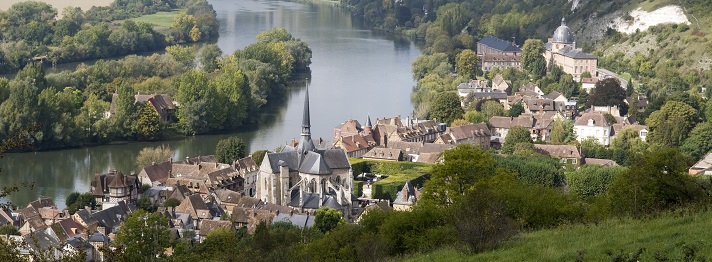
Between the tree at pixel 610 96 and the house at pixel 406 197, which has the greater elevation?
the tree at pixel 610 96

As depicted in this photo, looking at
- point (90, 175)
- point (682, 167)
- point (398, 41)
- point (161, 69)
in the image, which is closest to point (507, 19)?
point (398, 41)

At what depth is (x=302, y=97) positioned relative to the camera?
50.8 meters

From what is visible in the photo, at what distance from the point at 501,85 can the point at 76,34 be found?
2529 centimetres

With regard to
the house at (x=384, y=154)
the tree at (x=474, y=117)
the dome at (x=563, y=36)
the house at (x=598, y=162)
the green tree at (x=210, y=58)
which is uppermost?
the dome at (x=563, y=36)

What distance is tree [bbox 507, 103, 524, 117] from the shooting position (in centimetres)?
4388

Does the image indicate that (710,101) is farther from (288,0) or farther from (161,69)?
(288,0)

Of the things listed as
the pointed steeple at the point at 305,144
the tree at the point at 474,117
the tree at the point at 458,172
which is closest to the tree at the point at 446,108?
the tree at the point at 474,117

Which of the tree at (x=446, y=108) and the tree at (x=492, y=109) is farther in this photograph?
the tree at (x=492, y=109)

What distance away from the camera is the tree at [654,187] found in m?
14.0

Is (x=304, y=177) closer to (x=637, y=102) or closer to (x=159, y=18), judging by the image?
(x=637, y=102)

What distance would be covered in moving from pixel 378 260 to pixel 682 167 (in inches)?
182

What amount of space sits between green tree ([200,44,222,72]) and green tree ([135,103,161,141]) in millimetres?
13128

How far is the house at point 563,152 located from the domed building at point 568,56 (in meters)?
17.3

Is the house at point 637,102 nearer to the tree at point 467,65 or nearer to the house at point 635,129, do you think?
the house at point 635,129
